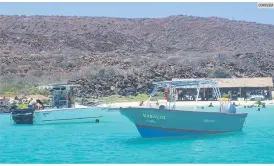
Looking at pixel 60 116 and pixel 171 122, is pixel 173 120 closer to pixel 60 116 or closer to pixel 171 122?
pixel 171 122

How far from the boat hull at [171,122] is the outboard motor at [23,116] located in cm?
1166

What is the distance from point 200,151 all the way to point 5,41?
72.4 meters

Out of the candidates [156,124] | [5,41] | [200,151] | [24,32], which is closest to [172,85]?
[156,124]

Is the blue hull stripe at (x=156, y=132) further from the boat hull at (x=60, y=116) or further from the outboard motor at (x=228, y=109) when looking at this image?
the boat hull at (x=60, y=116)

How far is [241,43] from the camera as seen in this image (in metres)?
111

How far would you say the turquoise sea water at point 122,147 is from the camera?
21453 millimetres

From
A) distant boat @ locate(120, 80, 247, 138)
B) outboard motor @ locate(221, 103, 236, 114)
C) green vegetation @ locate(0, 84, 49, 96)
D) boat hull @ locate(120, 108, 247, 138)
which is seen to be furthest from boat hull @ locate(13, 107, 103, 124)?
green vegetation @ locate(0, 84, 49, 96)

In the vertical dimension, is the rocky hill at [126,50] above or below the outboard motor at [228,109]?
above

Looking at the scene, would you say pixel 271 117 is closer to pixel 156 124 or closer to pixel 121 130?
pixel 121 130

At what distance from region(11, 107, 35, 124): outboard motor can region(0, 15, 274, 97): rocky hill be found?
18.6 metres

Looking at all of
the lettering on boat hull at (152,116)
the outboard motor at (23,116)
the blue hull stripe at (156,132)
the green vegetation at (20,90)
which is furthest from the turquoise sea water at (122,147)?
the green vegetation at (20,90)

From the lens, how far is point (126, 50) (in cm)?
9781

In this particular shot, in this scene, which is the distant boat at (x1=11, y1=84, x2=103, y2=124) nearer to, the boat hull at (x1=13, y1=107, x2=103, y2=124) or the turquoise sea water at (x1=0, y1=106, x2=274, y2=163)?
the boat hull at (x1=13, y1=107, x2=103, y2=124)

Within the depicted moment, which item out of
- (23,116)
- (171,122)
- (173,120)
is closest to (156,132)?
(171,122)
